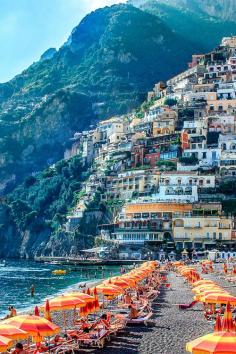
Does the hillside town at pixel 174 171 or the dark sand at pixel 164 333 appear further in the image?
the hillside town at pixel 174 171

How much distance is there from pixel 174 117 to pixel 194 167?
18.6 meters

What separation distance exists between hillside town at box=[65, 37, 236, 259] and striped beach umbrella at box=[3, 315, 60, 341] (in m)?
69.6

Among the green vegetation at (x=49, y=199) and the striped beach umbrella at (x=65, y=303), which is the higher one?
the green vegetation at (x=49, y=199)

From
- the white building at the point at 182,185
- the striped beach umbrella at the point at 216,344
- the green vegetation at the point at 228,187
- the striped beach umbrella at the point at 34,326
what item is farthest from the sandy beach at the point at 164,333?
the green vegetation at the point at 228,187

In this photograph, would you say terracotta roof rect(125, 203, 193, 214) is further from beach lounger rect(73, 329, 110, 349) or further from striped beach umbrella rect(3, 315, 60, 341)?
striped beach umbrella rect(3, 315, 60, 341)

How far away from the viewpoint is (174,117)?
4614 inches

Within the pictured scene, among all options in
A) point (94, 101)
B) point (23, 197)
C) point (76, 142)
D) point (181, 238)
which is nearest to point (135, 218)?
point (181, 238)

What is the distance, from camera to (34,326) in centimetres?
1728

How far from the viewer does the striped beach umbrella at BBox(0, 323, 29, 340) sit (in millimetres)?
16047

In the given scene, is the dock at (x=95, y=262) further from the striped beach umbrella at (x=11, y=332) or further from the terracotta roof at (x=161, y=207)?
the striped beach umbrella at (x=11, y=332)

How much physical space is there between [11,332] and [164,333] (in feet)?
27.5

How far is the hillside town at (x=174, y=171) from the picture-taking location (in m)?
90.9

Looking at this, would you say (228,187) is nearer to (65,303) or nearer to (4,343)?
(65,303)

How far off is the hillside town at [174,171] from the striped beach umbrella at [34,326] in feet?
228
